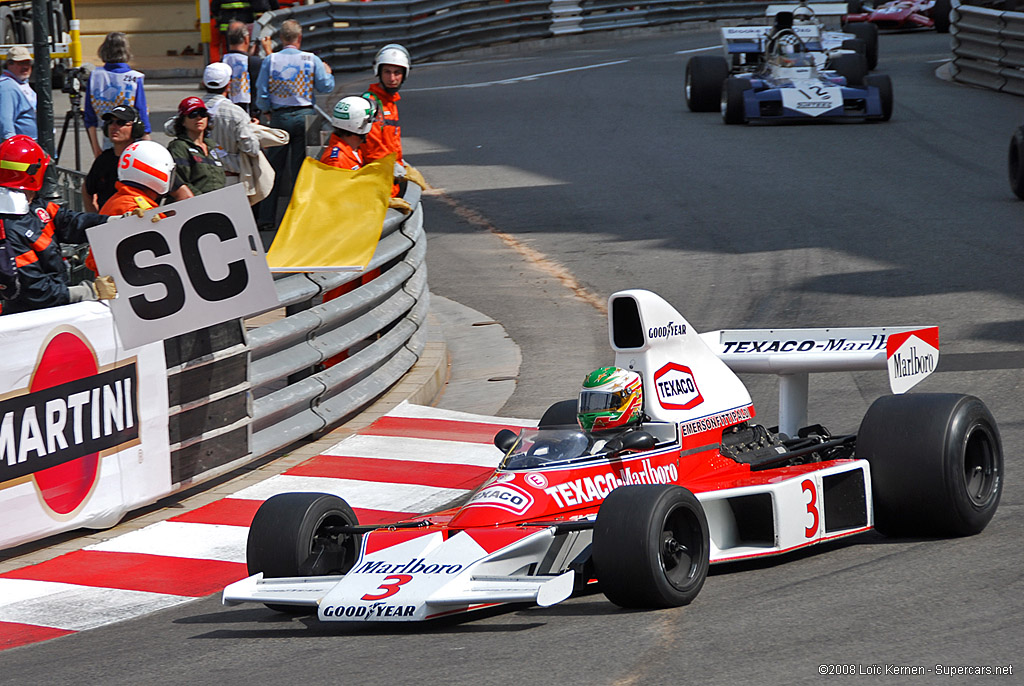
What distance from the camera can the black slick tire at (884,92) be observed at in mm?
20484

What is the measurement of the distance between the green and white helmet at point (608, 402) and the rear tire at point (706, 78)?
16.5 m

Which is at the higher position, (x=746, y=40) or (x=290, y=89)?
(x=290, y=89)

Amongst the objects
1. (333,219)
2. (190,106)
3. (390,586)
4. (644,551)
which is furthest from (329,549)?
(190,106)

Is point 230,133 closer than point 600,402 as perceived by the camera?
No

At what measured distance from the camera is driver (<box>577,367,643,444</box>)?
6242 millimetres

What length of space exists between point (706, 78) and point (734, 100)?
1.46 m

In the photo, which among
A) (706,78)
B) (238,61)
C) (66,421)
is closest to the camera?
(66,421)

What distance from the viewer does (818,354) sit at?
23.2ft

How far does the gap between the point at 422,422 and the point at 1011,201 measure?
8250 mm

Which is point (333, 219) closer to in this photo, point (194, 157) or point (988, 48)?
point (194, 157)

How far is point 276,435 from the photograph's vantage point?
8484 millimetres

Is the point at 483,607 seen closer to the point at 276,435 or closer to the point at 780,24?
the point at 276,435

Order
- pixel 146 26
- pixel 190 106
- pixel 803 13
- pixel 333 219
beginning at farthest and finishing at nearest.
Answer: pixel 146 26, pixel 803 13, pixel 190 106, pixel 333 219

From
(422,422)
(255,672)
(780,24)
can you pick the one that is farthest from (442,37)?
(255,672)
